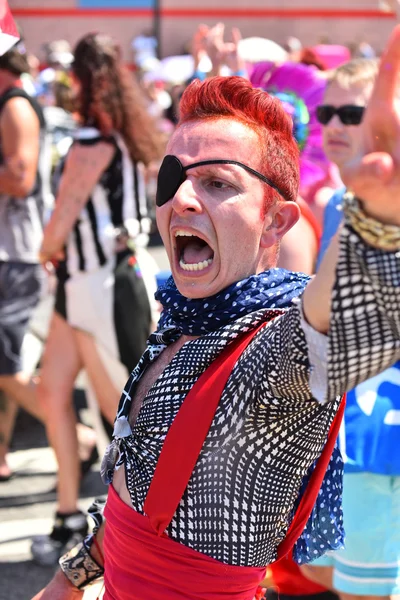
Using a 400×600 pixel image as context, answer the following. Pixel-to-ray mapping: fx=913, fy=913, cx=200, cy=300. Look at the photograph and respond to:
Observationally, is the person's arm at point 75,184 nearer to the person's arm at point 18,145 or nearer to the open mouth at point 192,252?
the person's arm at point 18,145

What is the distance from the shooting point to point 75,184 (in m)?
3.75

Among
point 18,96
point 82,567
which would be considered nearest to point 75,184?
point 18,96

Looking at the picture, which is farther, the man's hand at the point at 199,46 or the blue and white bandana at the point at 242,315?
the man's hand at the point at 199,46

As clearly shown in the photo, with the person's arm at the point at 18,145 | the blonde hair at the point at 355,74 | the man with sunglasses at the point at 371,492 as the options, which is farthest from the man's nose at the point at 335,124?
the person's arm at the point at 18,145

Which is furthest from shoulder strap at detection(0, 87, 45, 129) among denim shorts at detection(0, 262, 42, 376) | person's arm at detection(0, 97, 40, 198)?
denim shorts at detection(0, 262, 42, 376)

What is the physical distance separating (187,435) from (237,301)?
0.25 meters

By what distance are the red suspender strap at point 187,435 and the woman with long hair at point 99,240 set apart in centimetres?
224

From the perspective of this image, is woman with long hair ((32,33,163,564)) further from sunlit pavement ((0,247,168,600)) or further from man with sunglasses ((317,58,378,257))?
man with sunglasses ((317,58,378,257))

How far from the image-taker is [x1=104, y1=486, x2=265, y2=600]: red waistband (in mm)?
1611

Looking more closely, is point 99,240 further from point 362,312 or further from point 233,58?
point 362,312

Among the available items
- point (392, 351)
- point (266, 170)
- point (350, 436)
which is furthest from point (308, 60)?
point (392, 351)

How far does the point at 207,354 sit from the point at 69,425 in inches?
99.8

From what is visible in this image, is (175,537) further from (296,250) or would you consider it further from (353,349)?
(296,250)

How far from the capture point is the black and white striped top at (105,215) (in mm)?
3807
